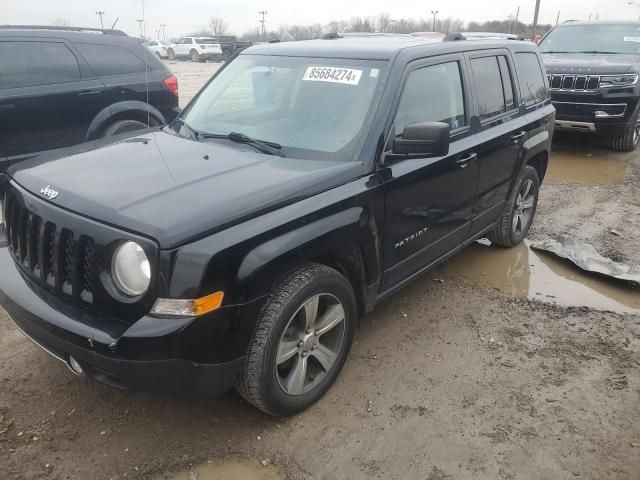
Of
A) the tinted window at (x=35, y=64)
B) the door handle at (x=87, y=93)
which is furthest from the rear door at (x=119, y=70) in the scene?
the tinted window at (x=35, y=64)

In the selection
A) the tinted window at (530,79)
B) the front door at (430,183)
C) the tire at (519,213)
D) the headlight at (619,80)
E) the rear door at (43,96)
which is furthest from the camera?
the headlight at (619,80)

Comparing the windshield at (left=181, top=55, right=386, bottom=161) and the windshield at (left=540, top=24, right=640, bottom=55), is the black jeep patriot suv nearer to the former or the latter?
the windshield at (left=181, top=55, right=386, bottom=161)

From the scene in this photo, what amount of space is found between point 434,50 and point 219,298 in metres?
2.26

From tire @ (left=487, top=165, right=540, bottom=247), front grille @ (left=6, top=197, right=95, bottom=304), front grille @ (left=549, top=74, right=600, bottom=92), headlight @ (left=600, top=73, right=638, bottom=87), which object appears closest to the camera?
front grille @ (left=6, top=197, right=95, bottom=304)

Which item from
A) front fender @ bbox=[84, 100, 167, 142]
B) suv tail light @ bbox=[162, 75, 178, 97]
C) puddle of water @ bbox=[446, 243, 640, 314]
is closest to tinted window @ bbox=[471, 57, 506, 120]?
puddle of water @ bbox=[446, 243, 640, 314]

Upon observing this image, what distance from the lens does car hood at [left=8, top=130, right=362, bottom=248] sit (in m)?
2.25

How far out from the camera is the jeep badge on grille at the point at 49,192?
251cm

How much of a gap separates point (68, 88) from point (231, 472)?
4810 millimetres

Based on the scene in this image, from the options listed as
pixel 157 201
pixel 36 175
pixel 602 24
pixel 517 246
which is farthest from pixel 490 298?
pixel 602 24

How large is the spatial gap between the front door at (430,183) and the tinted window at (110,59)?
13.7ft

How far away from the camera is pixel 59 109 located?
5.66 meters

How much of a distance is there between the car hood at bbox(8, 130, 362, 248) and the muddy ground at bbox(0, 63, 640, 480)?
2.68 ft

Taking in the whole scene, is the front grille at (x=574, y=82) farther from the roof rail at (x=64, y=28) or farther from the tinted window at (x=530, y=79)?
the roof rail at (x=64, y=28)

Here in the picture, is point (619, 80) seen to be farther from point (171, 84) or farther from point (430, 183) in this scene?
point (171, 84)
